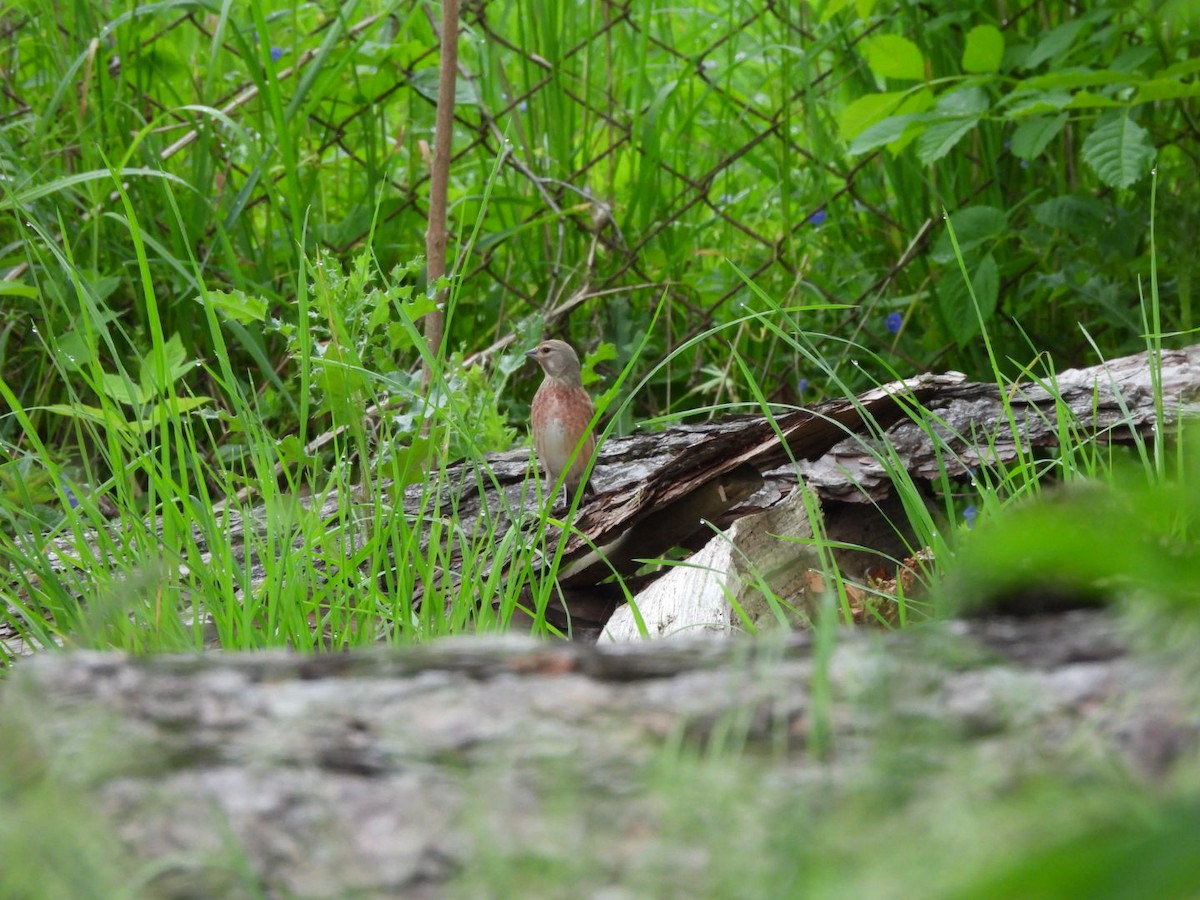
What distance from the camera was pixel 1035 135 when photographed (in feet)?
10.8

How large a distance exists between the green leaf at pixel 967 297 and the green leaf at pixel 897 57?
0.57m

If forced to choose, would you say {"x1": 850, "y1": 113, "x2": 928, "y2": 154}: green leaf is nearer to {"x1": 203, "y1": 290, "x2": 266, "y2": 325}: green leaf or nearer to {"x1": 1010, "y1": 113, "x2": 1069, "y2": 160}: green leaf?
{"x1": 1010, "y1": 113, "x2": 1069, "y2": 160}: green leaf

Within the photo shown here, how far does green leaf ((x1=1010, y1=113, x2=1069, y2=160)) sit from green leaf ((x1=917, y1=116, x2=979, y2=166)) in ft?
0.52

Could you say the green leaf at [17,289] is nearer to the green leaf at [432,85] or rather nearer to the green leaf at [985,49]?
the green leaf at [432,85]

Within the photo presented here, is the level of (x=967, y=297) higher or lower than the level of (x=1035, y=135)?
lower

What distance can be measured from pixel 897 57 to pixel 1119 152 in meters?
0.67

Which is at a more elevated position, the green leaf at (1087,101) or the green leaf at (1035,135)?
the green leaf at (1087,101)

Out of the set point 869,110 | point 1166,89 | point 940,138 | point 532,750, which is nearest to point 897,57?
point 869,110

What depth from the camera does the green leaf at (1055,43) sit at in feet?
11.1

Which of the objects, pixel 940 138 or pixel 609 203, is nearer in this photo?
pixel 940 138

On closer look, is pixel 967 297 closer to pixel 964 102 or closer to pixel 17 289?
pixel 964 102

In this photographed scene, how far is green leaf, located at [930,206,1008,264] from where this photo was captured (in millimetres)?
3672

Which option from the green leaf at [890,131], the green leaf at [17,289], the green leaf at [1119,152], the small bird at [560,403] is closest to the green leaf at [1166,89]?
the green leaf at [1119,152]

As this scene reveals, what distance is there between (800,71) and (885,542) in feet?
6.79
